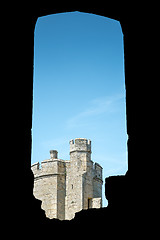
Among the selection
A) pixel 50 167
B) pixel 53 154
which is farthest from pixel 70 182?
pixel 53 154

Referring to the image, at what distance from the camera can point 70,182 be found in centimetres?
3522

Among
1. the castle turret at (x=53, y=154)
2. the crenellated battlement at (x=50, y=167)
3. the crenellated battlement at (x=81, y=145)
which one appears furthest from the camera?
the castle turret at (x=53, y=154)

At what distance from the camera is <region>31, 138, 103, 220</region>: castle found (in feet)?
112

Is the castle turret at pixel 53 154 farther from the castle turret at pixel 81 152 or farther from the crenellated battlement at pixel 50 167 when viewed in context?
the castle turret at pixel 81 152

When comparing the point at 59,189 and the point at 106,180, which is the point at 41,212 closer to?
the point at 106,180

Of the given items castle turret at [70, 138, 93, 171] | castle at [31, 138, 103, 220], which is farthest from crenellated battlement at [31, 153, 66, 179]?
castle turret at [70, 138, 93, 171]

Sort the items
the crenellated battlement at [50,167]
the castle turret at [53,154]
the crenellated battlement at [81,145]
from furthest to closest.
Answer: the castle turret at [53,154] → the crenellated battlement at [50,167] → the crenellated battlement at [81,145]

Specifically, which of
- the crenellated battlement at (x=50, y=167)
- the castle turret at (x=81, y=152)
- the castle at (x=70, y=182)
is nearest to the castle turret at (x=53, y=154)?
the castle at (x=70, y=182)

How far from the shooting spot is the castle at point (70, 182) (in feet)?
112

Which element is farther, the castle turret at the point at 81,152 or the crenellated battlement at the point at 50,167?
A: the crenellated battlement at the point at 50,167

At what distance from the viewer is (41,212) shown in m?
3.15

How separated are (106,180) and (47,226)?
0.62 metres

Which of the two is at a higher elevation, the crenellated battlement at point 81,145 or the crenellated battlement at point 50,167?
the crenellated battlement at point 81,145

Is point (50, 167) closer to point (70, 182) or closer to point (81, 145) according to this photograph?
point (70, 182)
